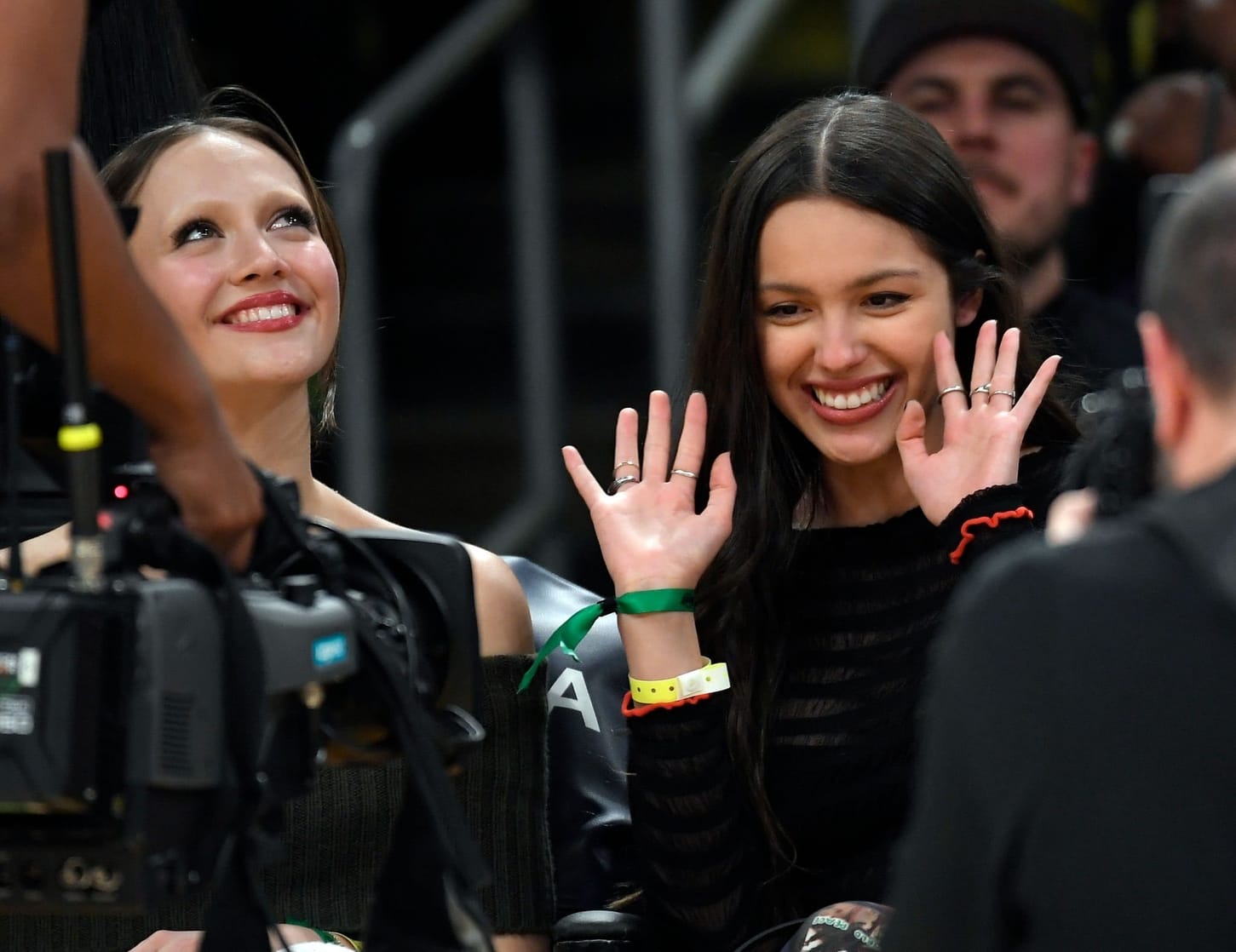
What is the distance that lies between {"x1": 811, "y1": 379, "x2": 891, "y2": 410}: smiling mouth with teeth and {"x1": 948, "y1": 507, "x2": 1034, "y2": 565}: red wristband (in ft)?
0.87

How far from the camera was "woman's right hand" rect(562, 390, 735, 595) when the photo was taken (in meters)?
2.46

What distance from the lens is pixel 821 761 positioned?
2.49 metres

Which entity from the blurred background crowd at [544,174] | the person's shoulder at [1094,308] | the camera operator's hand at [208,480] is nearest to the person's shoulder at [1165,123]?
the blurred background crowd at [544,174]

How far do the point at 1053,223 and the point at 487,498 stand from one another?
6.67ft

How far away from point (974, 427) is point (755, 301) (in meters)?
0.34

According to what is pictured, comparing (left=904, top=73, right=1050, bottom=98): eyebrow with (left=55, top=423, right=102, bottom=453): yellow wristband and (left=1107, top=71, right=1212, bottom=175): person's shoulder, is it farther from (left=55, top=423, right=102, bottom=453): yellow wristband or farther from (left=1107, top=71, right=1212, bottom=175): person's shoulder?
(left=55, top=423, right=102, bottom=453): yellow wristband

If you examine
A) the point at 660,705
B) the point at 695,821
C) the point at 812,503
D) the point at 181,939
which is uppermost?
the point at 812,503

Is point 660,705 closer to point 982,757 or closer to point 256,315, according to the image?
point 256,315

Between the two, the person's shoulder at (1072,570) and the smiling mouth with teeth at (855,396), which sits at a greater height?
the person's shoulder at (1072,570)

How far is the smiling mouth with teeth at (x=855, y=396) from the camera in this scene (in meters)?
2.58

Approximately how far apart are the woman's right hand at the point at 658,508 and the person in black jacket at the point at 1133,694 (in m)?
1.06

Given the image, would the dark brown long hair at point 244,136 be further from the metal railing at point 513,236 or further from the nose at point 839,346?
the metal railing at point 513,236

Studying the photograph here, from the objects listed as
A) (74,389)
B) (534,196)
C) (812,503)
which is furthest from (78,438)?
(534,196)

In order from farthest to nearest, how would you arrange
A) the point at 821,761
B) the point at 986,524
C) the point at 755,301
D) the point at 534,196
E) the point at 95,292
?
the point at 534,196 < the point at 755,301 < the point at 821,761 < the point at 986,524 < the point at 95,292
